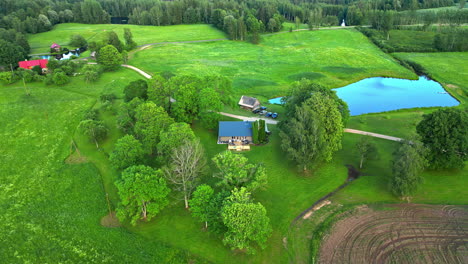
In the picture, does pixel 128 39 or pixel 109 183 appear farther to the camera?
pixel 128 39

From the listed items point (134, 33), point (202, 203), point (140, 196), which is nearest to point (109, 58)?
point (134, 33)

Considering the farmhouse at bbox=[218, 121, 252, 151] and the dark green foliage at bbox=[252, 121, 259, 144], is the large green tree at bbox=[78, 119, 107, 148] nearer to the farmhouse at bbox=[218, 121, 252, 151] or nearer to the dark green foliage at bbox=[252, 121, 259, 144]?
the farmhouse at bbox=[218, 121, 252, 151]

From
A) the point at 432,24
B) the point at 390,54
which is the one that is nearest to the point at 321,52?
the point at 390,54

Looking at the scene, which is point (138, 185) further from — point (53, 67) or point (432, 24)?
point (432, 24)

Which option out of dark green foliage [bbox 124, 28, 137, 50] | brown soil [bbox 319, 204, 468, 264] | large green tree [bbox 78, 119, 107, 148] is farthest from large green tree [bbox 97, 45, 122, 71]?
brown soil [bbox 319, 204, 468, 264]

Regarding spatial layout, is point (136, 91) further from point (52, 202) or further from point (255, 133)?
point (52, 202)
